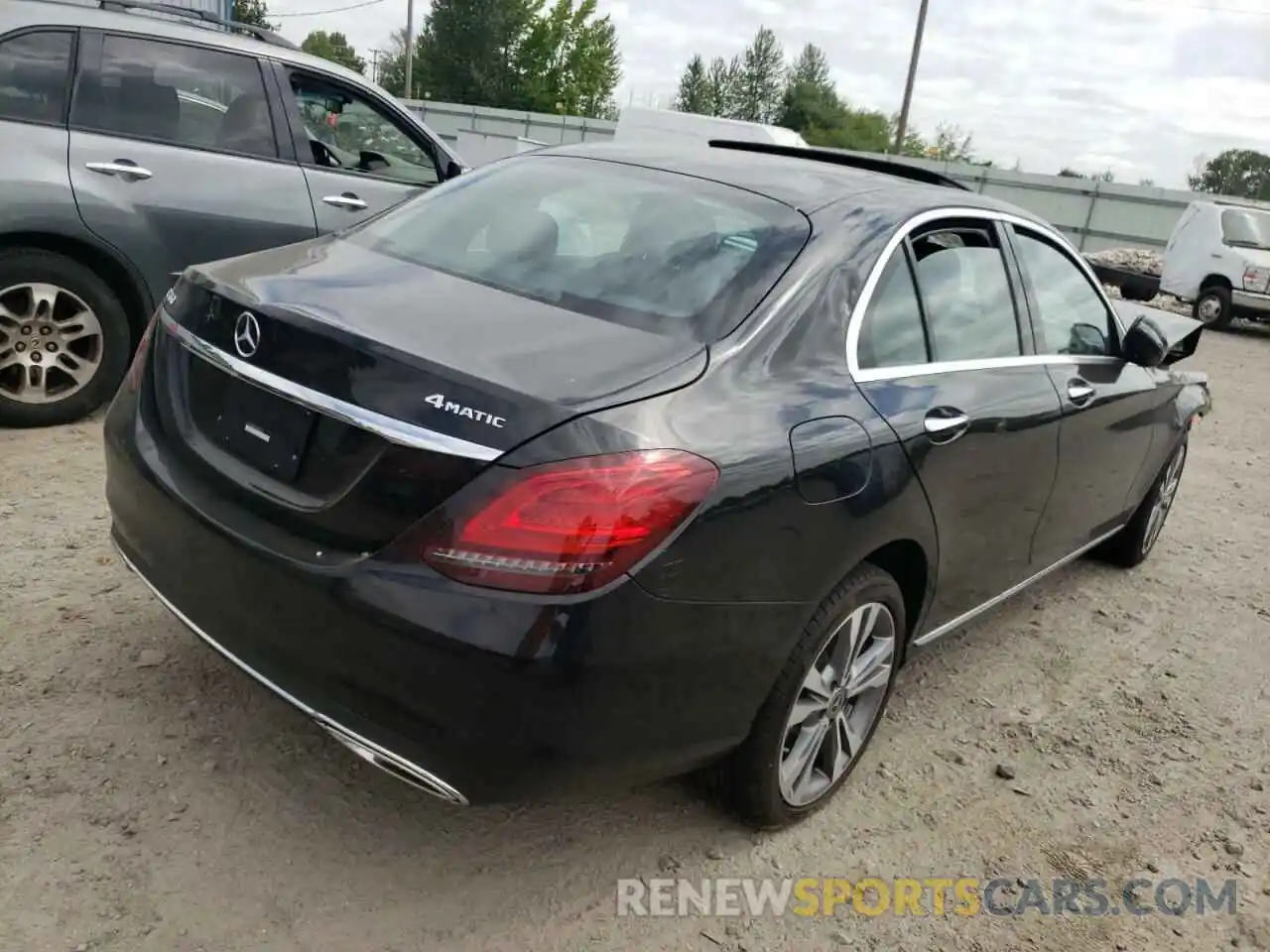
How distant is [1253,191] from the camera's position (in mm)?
59469

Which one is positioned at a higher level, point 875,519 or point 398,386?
point 398,386

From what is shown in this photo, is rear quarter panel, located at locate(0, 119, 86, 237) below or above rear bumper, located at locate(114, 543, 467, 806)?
above

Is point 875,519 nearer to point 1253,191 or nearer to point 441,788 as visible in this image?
point 441,788

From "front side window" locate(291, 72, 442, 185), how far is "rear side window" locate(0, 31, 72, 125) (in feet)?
3.45

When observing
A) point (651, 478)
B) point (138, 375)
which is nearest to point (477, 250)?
point (138, 375)

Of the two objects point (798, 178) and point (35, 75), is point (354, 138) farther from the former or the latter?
point (798, 178)

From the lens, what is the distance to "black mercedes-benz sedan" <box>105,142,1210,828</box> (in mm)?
2027

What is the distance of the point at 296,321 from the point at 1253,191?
225ft

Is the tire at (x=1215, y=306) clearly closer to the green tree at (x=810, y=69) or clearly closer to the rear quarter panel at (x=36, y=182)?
the rear quarter panel at (x=36, y=182)

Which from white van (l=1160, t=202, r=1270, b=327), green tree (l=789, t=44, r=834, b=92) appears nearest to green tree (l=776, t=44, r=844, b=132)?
green tree (l=789, t=44, r=834, b=92)

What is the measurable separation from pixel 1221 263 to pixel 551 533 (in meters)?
16.2

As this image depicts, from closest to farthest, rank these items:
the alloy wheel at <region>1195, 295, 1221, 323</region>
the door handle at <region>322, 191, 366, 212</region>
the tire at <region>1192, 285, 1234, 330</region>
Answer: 1. the door handle at <region>322, 191, 366, 212</region>
2. the tire at <region>1192, 285, 1234, 330</region>
3. the alloy wheel at <region>1195, 295, 1221, 323</region>

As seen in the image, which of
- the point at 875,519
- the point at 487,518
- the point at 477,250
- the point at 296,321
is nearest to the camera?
the point at 487,518

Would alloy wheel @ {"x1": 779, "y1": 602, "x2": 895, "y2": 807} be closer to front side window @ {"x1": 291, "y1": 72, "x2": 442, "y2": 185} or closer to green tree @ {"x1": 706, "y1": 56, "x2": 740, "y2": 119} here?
front side window @ {"x1": 291, "y1": 72, "x2": 442, "y2": 185}
